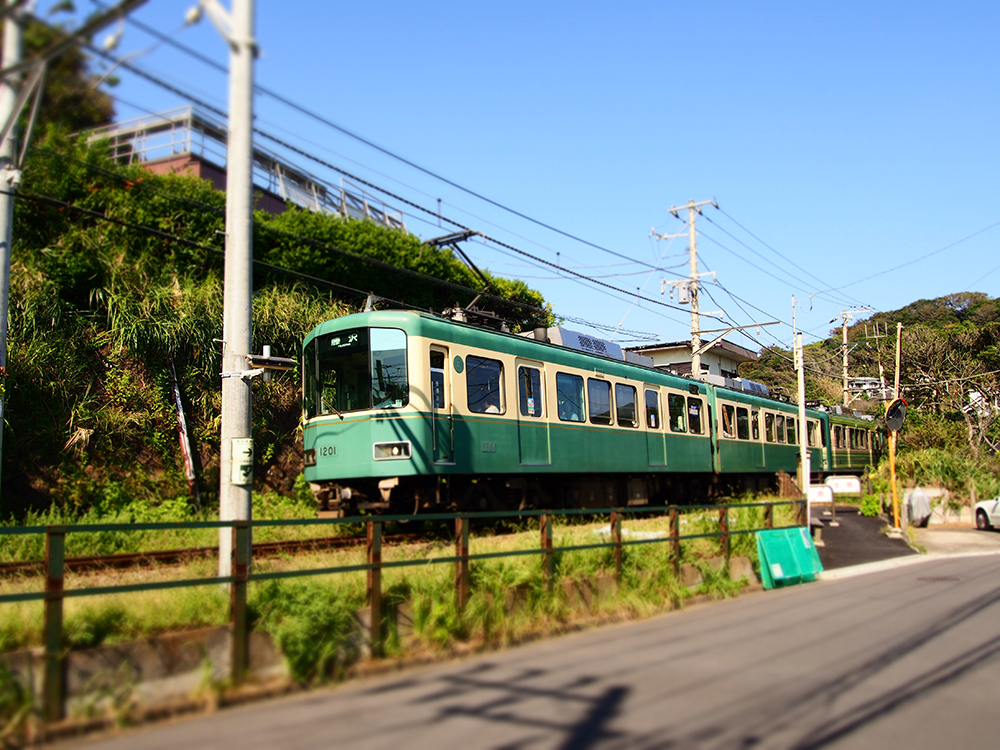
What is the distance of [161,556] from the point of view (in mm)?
9297

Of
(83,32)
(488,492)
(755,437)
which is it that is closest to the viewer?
(83,32)

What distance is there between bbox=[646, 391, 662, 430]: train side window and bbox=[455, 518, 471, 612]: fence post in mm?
10175

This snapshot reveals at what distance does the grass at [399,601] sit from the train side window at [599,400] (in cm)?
425

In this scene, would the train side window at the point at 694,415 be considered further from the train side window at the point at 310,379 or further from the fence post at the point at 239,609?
the fence post at the point at 239,609

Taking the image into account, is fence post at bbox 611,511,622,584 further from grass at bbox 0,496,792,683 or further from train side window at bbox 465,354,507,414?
train side window at bbox 465,354,507,414

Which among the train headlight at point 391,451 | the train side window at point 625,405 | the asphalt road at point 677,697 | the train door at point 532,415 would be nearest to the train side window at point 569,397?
the train door at point 532,415

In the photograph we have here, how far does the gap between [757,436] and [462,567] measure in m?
17.6

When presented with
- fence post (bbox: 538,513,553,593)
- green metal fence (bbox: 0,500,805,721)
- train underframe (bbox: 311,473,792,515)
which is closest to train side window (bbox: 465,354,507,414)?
train underframe (bbox: 311,473,792,515)

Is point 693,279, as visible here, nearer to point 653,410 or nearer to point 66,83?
point 653,410

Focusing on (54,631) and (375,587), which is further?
(375,587)

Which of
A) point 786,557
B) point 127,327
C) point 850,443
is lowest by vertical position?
point 786,557

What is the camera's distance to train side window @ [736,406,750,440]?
21.8 metres

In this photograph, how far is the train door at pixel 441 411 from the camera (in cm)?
1121

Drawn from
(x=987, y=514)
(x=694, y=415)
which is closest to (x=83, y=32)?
(x=694, y=415)
